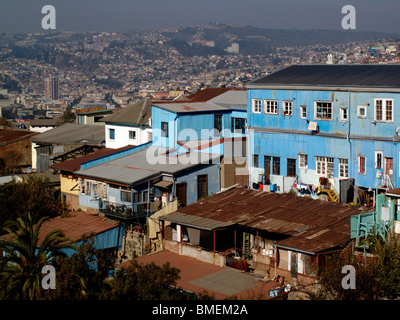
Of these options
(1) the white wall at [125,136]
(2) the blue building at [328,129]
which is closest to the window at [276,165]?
(2) the blue building at [328,129]

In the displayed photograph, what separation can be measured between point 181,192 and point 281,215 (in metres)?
5.26

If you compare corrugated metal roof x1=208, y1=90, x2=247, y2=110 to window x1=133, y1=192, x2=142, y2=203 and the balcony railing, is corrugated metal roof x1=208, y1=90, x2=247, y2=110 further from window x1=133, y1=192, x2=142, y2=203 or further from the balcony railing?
the balcony railing

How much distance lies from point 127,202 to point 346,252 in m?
9.59

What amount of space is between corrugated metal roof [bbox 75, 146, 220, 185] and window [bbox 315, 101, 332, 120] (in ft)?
13.6

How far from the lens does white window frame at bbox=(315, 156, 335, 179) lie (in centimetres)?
2164

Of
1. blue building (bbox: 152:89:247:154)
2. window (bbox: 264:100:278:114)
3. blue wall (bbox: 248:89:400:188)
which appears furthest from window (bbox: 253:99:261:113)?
blue building (bbox: 152:89:247:154)

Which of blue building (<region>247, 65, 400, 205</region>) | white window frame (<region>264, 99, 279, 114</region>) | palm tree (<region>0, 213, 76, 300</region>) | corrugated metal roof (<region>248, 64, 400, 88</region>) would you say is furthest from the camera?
white window frame (<region>264, 99, 279, 114</region>)

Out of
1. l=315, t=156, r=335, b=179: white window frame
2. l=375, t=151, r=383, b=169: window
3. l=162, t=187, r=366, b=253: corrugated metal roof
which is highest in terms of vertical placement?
l=375, t=151, r=383, b=169: window

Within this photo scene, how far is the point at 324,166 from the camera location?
21.8 m

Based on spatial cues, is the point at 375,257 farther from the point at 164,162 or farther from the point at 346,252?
the point at 164,162

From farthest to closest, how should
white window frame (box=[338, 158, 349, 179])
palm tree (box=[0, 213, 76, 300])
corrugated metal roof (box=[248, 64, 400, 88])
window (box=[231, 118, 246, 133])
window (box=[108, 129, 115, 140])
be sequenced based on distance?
window (box=[108, 129, 115, 140])
window (box=[231, 118, 246, 133])
white window frame (box=[338, 158, 349, 179])
corrugated metal roof (box=[248, 64, 400, 88])
palm tree (box=[0, 213, 76, 300])

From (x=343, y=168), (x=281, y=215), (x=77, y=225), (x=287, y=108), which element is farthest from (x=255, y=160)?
(x=77, y=225)

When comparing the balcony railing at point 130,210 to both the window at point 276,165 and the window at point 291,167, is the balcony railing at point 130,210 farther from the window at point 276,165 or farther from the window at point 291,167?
the window at point 291,167
